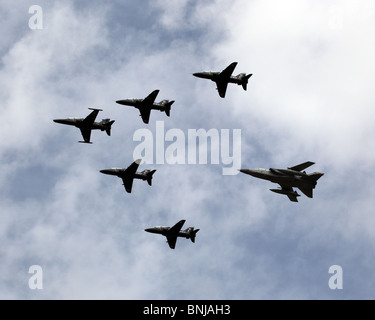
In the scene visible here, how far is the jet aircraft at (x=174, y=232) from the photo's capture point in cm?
12188

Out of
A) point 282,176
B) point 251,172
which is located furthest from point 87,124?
point 282,176

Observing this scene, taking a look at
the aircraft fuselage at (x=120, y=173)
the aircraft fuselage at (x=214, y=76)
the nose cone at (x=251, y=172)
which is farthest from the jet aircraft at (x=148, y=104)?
the nose cone at (x=251, y=172)

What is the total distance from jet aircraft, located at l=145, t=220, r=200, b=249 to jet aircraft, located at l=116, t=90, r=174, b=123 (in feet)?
73.8

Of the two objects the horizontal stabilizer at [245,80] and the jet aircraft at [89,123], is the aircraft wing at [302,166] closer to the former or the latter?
the horizontal stabilizer at [245,80]

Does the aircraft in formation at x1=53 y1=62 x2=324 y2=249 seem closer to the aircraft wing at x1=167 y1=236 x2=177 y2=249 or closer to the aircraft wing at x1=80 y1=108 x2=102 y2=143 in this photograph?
the aircraft wing at x1=80 y1=108 x2=102 y2=143

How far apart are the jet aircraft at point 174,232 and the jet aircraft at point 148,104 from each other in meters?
22.5

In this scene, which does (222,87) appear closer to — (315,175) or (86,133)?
(315,175)

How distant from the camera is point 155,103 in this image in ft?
388

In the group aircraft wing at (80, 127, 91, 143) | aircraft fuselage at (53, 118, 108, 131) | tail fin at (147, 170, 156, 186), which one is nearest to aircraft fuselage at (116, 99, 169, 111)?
aircraft fuselage at (53, 118, 108, 131)

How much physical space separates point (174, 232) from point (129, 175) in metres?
15.4
